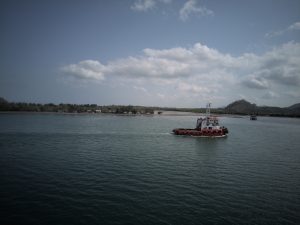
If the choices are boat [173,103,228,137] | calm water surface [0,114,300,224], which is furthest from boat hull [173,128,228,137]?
calm water surface [0,114,300,224]

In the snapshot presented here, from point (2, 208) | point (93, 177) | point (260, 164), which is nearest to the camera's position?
point (2, 208)

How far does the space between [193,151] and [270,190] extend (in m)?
23.8

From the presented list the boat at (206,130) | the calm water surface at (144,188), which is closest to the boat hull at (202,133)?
the boat at (206,130)

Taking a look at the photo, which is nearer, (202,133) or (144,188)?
(144,188)

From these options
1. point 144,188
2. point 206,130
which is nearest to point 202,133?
point 206,130

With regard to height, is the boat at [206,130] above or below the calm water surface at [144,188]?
above

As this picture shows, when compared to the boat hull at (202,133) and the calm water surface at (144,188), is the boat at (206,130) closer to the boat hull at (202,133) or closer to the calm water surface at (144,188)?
the boat hull at (202,133)

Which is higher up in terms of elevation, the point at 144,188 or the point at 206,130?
the point at 206,130

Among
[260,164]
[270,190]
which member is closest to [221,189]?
[270,190]

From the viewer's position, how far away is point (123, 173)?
31.1m

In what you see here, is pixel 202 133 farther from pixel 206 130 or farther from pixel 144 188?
pixel 144 188

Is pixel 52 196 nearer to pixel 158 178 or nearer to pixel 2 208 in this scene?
pixel 2 208

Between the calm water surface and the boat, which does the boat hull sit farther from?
the calm water surface

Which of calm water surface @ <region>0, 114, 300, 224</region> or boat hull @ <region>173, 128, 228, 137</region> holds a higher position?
boat hull @ <region>173, 128, 228, 137</region>
